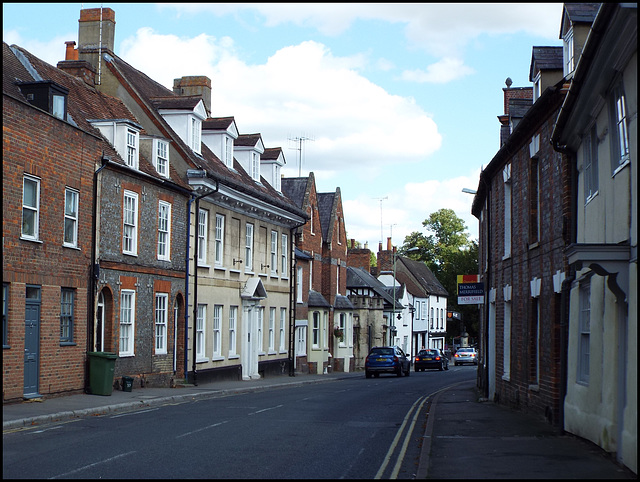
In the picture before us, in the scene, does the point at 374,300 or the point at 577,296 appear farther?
the point at 374,300

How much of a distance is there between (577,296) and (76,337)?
13860 mm

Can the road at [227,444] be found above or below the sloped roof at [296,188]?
below

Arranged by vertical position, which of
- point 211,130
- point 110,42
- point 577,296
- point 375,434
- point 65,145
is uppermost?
point 110,42

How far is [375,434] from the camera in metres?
15.9

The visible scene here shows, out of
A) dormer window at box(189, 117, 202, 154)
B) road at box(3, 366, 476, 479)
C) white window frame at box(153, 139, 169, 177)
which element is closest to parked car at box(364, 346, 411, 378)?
dormer window at box(189, 117, 202, 154)

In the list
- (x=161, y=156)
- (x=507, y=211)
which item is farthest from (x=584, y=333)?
(x=161, y=156)

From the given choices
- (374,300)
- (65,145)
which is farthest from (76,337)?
(374,300)

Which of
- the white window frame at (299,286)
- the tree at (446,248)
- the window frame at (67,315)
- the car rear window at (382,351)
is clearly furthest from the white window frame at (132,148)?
the tree at (446,248)

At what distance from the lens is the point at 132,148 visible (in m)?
26.2

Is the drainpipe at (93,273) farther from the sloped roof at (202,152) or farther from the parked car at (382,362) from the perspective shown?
the parked car at (382,362)

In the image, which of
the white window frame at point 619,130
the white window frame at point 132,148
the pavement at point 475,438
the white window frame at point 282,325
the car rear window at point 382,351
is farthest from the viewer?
the car rear window at point 382,351

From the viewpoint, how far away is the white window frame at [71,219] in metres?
22.5

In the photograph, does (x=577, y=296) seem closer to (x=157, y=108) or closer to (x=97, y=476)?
(x=97, y=476)

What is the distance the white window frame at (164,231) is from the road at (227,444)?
24.3 ft
